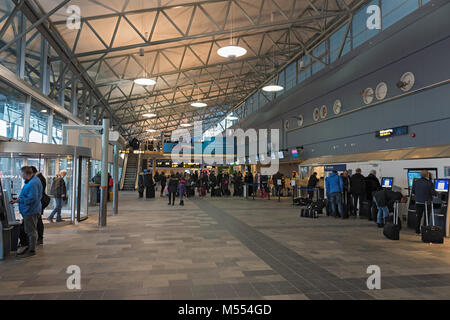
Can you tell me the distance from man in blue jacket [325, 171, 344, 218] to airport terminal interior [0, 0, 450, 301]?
1.9 inches

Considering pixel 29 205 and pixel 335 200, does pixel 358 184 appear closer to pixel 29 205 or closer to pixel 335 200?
pixel 335 200

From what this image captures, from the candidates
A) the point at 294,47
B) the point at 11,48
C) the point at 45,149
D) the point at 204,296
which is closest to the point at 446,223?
the point at 204,296

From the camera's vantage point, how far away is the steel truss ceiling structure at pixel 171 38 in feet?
37.2

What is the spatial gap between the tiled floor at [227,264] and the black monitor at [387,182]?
65.9 inches

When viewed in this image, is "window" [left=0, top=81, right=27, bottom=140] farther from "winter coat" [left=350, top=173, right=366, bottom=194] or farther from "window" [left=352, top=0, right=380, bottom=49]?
"window" [left=352, top=0, right=380, bottom=49]

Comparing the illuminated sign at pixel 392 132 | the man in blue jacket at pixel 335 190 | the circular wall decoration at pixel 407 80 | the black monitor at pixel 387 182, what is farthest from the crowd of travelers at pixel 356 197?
the circular wall decoration at pixel 407 80

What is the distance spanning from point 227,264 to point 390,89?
10361 millimetres

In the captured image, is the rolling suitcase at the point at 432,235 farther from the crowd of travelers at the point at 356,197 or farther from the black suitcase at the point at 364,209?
the black suitcase at the point at 364,209

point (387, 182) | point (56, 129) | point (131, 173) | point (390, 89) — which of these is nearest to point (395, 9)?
point (390, 89)

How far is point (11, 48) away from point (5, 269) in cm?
685

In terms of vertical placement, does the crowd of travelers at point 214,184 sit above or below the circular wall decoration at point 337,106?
below

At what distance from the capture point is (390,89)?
39.2 feet

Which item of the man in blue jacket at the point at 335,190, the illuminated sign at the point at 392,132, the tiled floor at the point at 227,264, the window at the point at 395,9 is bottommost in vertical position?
the tiled floor at the point at 227,264
